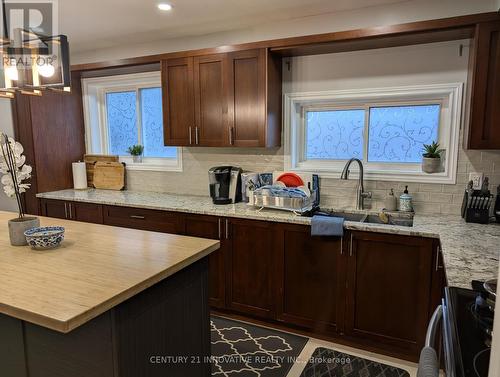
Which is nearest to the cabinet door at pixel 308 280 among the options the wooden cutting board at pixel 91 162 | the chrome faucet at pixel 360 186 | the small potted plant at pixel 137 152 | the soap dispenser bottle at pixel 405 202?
the chrome faucet at pixel 360 186

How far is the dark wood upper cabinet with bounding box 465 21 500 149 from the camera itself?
2240mm

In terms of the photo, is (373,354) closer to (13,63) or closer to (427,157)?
(427,157)

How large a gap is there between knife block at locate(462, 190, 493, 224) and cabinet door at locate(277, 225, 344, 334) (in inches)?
36.5

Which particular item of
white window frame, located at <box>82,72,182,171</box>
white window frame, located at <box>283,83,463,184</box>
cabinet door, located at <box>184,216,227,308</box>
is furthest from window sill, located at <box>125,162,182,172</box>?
white window frame, located at <box>283,83,463,184</box>

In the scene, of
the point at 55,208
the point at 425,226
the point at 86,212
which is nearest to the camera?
the point at 425,226

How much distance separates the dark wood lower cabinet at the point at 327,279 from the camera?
233cm

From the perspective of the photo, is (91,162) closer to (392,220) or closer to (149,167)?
(149,167)

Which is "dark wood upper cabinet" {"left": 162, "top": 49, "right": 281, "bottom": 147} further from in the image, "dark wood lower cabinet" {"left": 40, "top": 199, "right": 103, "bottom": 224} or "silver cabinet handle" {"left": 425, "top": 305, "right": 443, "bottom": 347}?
"silver cabinet handle" {"left": 425, "top": 305, "right": 443, "bottom": 347}

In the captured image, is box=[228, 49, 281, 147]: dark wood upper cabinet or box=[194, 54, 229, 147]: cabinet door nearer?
box=[228, 49, 281, 147]: dark wood upper cabinet

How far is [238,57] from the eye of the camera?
301cm

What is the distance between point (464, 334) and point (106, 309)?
45.4 inches

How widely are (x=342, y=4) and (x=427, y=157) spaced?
4.37ft

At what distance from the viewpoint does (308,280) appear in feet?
8.72

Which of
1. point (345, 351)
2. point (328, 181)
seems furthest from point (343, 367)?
point (328, 181)
